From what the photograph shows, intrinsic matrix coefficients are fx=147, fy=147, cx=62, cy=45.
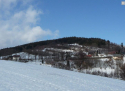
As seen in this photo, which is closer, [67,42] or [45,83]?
[45,83]

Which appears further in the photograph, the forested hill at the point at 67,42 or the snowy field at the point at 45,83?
the forested hill at the point at 67,42

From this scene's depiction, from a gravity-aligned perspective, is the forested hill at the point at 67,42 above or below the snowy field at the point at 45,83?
above

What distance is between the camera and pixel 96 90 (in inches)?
156

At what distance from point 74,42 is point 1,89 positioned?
266 feet

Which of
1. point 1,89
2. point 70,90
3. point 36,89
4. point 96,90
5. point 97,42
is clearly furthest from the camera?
point 97,42

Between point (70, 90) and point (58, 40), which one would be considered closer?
point (70, 90)

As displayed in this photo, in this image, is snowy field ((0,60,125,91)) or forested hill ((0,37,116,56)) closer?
snowy field ((0,60,125,91))

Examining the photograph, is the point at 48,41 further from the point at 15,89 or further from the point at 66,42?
the point at 15,89

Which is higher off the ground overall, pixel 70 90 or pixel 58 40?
pixel 58 40

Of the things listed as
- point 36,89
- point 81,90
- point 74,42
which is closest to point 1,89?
point 36,89

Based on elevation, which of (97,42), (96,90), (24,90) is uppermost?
(97,42)

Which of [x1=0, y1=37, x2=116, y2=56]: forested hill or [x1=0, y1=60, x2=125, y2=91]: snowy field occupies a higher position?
[x1=0, y1=37, x2=116, y2=56]: forested hill

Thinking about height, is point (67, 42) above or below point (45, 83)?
above

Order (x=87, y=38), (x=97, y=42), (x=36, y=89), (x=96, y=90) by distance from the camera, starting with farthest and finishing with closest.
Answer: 1. (x=87, y=38)
2. (x=97, y=42)
3. (x=96, y=90)
4. (x=36, y=89)
